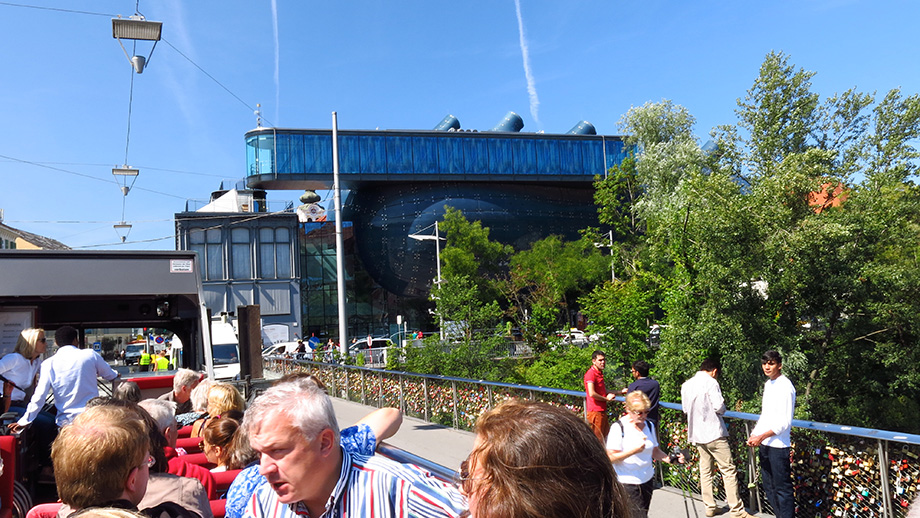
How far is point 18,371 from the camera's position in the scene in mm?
7141

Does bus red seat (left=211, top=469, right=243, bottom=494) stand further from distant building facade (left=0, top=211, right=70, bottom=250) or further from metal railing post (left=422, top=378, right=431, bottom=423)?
distant building facade (left=0, top=211, right=70, bottom=250)

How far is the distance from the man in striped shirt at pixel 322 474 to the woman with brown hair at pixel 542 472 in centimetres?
75

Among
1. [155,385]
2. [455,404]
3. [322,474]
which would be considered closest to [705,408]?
[322,474]

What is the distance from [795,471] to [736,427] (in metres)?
0.70

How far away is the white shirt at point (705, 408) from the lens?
707 cm

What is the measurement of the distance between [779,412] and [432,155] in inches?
2132

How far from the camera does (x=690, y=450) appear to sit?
312 inches

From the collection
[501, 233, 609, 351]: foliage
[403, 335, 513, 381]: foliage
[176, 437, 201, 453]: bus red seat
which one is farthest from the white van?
[501, 233, 609, 351]: foliage

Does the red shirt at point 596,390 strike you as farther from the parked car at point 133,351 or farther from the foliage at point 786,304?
the parked car at point 133,351

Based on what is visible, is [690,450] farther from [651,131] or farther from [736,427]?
[651,131]

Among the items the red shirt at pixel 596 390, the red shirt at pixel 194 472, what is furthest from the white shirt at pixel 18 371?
the red shirt at pixel 596 390

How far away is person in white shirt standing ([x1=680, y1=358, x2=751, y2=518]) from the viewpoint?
22.8 feet

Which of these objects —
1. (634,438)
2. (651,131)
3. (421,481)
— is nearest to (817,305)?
(634,438)

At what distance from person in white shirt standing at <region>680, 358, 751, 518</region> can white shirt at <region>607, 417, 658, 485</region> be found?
75.5 inches
